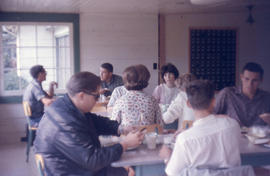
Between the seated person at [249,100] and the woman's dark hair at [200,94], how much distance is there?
4.17ft

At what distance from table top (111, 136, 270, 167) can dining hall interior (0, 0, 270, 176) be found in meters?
3.26

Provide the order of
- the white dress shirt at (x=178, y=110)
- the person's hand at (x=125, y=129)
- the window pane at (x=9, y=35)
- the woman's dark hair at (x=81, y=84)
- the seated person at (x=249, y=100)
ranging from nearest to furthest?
the woman's dark hair at (x=81, y=84) → the person's hand at (x=125, y=129) → the seated person at (x=249, y=100) → the white dress shirt at (x=178, y=110) → the window pane at (x=9, y=35)

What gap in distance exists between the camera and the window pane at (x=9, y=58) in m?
5.90

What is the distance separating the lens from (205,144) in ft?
5.64

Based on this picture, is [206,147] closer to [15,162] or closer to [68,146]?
[68,146]

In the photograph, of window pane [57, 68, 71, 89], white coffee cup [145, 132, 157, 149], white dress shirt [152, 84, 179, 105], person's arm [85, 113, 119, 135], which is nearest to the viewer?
white coffee cup [145, 132, 157, 149]

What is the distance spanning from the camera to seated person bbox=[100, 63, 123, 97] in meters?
5.33

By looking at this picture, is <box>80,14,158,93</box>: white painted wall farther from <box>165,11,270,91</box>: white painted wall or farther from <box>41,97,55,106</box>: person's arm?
<box>41,97,55,106</box>: person's arm

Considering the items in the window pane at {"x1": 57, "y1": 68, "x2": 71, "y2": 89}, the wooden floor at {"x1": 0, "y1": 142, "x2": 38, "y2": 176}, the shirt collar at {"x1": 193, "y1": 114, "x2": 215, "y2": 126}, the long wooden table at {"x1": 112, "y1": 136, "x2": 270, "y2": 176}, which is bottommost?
the wooden floor at {"x1": 0, "y1": 142, "x2": 38, "y2": 176}

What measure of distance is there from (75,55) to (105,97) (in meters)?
1.46

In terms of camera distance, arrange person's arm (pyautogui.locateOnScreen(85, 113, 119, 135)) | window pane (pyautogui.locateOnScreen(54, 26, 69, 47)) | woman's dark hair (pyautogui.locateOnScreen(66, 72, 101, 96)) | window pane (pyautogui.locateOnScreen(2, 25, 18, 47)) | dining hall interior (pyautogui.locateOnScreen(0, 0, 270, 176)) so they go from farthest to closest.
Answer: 1. window pane (pyautogui.locateOnScreen(54, 26, 69, 47))
2. window pane (pyautogui.locateOnScreen(2, 25, 18, 47))
3. dining hall interior (pyautogui.locateOnScreen(0, 0, 270, 176))
4. person's arm (pyautogui.locateOnScreen(85, 113, 119, 135))
5. woman's dark hair (pyautogui.locateOnScreen(66, 72, 101, 96))

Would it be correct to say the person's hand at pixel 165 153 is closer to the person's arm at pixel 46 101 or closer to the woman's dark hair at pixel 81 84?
the woman's dark hair at pixel 81 84

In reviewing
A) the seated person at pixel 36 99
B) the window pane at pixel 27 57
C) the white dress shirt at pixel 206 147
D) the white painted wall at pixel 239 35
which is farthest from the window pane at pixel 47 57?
the white dress shirt at pixel 206 147

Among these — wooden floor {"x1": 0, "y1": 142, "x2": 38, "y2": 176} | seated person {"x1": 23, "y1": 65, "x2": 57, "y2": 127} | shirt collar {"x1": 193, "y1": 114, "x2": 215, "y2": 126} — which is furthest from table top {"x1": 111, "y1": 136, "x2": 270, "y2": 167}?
seated person {"x1": 23, "y1": 65, "x2": 57, "y2": 127}
